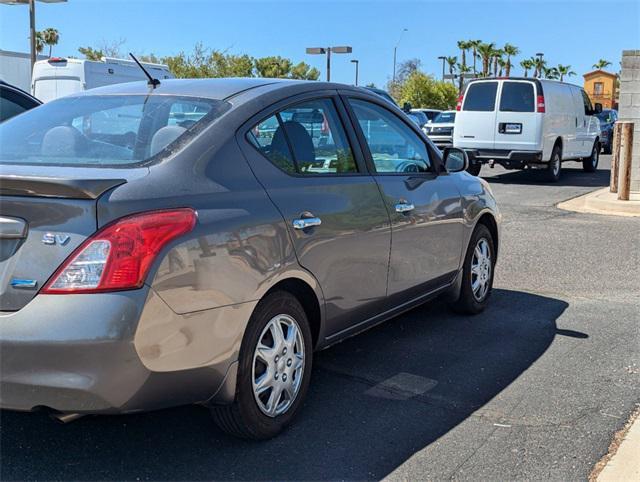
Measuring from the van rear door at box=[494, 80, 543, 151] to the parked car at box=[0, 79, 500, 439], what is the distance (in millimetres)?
11340

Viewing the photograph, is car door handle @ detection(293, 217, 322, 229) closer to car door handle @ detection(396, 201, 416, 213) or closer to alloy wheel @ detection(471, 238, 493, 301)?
car door handle @ detection(396, 201, 416, 213)

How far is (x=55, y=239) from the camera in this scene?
9.14ft

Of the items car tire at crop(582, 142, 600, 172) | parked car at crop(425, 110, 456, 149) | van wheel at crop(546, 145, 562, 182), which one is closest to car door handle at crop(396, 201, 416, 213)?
van wheel at crop(546, 145, 562, 182)

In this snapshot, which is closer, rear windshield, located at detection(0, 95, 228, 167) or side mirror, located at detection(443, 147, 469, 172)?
rear windshield, located at detection(0, 95, 228, 167)

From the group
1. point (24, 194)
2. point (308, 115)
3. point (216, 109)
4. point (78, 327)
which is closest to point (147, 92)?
point (216, 109)

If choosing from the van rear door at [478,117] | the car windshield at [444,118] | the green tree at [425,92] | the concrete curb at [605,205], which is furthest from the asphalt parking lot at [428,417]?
the green tree at [425,92]

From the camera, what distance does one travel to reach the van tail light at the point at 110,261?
2.75 m

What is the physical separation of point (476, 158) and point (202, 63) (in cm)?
2442

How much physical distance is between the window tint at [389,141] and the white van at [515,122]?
Answer: 10.9m

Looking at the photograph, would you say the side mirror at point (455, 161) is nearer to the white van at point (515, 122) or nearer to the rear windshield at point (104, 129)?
the rear windshield at point (104, 129)

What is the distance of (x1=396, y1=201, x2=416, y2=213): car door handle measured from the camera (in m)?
4.43

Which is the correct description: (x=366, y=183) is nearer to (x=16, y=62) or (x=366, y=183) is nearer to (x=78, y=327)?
(x=78, y=327)

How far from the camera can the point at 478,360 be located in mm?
4676

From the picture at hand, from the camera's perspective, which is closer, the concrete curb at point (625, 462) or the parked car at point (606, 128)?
the concrete curb at point (625, 462)
